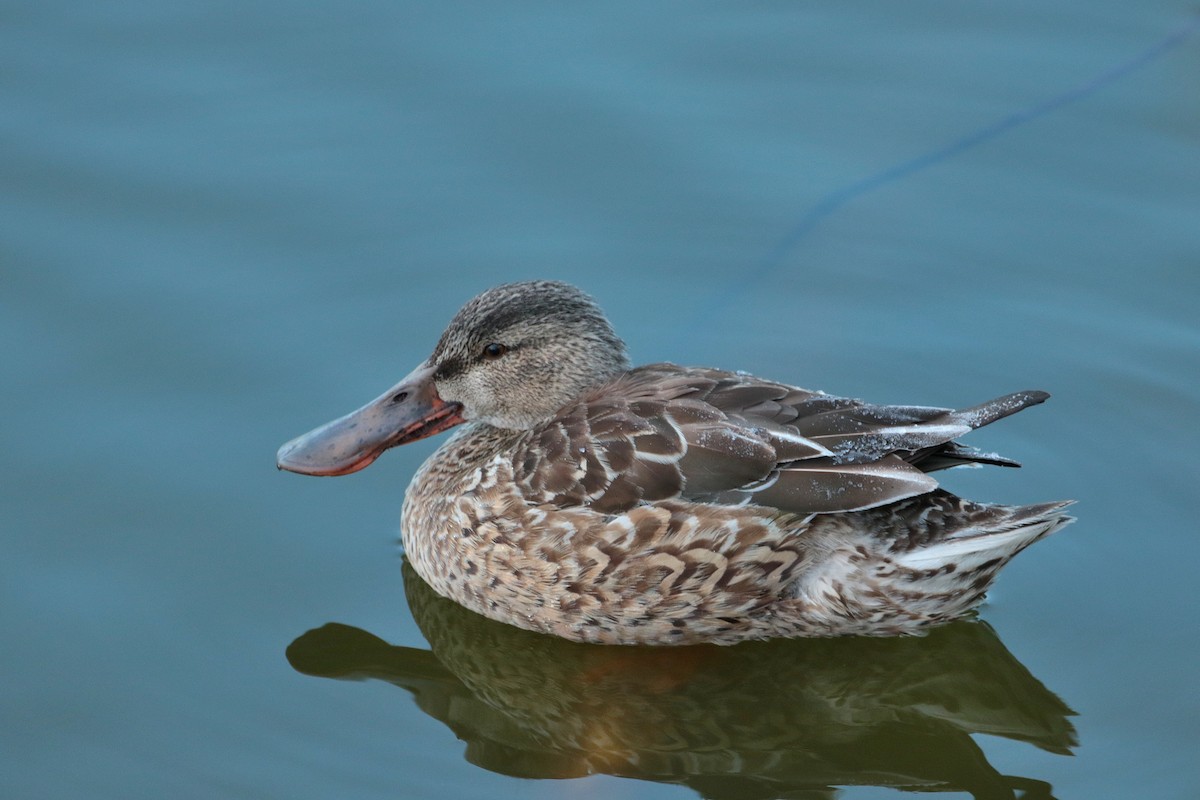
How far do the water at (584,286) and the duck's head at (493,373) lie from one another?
1.33ft

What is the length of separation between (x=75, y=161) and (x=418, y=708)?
3.93 m

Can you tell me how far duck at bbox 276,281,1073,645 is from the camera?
5.89 meters

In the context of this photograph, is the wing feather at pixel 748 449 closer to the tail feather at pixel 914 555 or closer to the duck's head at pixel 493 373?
the tail feather at pixel 914 555

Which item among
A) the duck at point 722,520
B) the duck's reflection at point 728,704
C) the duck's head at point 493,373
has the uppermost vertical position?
the duck's head at point 493,373

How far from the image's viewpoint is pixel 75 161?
27.9 feet

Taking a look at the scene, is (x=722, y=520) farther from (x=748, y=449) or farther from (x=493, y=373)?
(x=493, y=373)

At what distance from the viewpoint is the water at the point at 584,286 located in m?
5.95

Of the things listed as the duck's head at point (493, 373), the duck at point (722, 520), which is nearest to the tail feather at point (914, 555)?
the duck at point (722, 520)

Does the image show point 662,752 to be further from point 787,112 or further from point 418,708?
point 787,112

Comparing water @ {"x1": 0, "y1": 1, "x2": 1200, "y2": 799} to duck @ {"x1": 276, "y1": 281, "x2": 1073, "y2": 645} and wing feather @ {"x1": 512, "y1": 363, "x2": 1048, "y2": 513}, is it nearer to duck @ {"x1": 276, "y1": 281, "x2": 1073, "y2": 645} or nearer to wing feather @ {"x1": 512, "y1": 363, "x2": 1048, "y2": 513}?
duck @ {"x1": 276, "y1": 281, "x2": 1073, "y2": 645}

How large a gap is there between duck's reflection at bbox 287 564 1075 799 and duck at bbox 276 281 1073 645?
122mm

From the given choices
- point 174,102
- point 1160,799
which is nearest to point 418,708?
point 1160,799

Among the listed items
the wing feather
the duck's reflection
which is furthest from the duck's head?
the duck's reflection

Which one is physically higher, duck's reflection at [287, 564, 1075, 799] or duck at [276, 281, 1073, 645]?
duck at [276, 281, 1073, 645]
